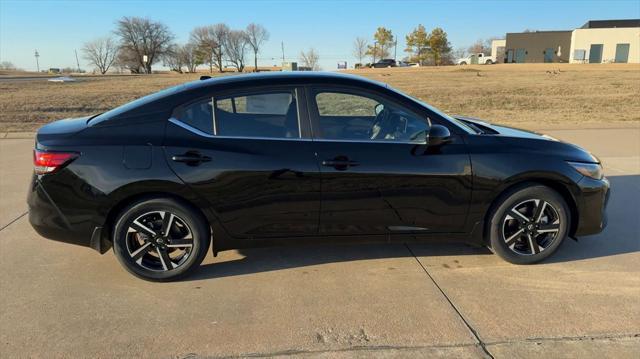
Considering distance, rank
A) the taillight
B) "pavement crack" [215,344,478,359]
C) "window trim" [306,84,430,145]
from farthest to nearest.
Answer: "window trim" [306,84,430,145] → the taillight → "pavement crack" [215,344,478,359]

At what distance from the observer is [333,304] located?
3.40m

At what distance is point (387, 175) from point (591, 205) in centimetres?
181

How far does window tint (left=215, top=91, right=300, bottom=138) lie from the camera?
145 inches

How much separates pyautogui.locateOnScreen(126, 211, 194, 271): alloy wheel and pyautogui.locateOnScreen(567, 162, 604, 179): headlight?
10.6 ft

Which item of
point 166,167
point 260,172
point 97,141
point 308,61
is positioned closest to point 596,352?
point 260,172

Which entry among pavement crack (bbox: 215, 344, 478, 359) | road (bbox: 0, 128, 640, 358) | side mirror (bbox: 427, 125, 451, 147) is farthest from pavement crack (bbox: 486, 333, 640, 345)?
side mirror (bbox: 427, 125, 451, 147)

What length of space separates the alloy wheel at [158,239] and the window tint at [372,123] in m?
1.34

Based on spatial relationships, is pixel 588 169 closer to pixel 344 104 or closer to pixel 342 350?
pixel 344 104

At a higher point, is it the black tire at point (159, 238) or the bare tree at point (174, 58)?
the bare tree at point (174, 58)

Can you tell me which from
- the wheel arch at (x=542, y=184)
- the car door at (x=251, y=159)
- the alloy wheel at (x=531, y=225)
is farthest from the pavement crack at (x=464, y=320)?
the car door at (x=251, y=159)

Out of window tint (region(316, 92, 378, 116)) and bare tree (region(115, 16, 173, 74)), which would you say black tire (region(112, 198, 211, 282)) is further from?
bare tree (region(115, 16, 173, 74))

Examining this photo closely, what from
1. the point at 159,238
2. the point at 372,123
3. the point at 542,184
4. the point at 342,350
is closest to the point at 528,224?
the point at 542,184

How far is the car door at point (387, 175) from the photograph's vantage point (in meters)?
3.66

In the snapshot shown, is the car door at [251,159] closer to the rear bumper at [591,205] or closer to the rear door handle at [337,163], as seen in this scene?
the rear door handle at [337,163]
